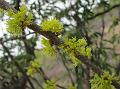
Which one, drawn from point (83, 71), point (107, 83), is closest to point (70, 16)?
point (83, 71)

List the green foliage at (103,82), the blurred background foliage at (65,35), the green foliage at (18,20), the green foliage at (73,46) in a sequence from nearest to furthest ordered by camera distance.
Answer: the green foliage at (18,20)
the green foliage at (73,46)
the green foliage at (103,82)
the blurred background foliage at (65,35)

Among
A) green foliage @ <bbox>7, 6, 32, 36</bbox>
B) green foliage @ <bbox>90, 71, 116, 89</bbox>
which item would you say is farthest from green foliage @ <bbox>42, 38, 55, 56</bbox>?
green foliage @ <bbox>90, 71, 116, 89</bbox>

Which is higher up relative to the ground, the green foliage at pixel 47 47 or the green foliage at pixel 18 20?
the green foliage at pixel 18 20

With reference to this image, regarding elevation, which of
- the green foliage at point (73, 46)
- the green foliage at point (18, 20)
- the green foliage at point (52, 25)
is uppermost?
the green foliage at point (18, 20)

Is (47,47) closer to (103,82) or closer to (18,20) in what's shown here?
(18,20)

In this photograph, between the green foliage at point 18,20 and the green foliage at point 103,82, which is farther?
the green foliage at point 103,82

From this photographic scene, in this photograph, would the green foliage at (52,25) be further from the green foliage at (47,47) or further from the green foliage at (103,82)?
the green foliage at (103,82)

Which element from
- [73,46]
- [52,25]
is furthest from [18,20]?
[73,46]

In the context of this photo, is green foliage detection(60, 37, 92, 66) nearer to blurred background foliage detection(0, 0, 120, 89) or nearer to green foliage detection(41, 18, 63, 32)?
green foliage detection(41, 18, 63, 32)

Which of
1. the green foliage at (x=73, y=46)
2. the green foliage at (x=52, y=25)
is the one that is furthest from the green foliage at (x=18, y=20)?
the green foliage at (x=73, y=46)

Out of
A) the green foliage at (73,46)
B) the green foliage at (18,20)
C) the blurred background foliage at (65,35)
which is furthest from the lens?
the blurred background foliage at (65,35)
